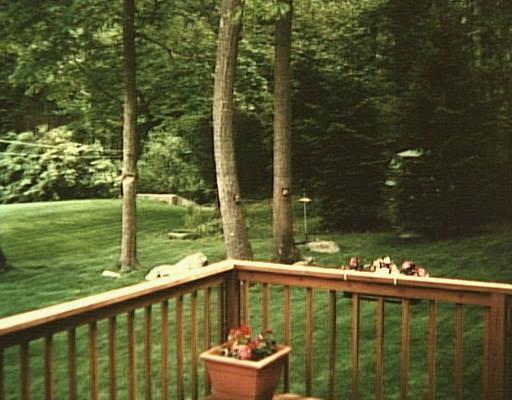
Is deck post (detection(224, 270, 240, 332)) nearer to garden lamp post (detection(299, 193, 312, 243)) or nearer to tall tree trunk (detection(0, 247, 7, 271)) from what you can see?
tall tree trunk (detection(0, 247, 7, 271))

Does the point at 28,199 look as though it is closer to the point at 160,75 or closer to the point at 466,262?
the point at 160,75

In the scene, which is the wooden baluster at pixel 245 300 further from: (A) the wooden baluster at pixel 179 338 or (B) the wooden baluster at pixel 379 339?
(B) the wooden baluster at pixel 379 339

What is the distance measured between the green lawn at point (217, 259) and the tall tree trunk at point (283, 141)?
9cm

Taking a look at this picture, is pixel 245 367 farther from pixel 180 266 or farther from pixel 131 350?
pixel 180 266

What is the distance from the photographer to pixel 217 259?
5219 mm

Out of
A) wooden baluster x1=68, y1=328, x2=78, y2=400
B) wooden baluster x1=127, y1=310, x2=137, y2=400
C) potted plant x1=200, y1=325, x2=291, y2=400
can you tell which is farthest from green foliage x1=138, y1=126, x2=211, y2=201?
wooden baluster x1=68, y1=328, x2=78, y2=400

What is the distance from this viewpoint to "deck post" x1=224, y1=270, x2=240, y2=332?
10.6ft

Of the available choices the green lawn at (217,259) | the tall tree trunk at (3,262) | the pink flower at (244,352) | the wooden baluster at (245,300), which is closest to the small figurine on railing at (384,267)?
the green lawn at (217,259)

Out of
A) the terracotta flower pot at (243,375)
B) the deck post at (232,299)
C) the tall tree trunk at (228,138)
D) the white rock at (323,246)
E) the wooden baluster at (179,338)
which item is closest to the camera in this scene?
the terracotta flower pot at (243,375)

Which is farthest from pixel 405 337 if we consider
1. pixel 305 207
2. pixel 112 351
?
pixel 305 207

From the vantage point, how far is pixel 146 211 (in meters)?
4.91

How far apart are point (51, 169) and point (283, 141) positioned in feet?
6.97

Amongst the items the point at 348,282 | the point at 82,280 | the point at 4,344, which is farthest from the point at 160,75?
the point at 4,344

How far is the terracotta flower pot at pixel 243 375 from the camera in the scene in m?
2.74
